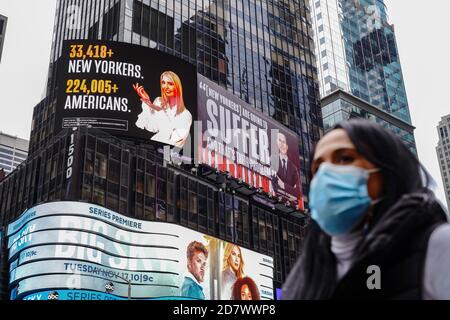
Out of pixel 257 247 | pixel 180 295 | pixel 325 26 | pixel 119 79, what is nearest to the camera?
pixel 180 295

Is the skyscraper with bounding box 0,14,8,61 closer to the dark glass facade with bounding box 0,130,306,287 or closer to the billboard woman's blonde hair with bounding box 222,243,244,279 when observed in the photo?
the dark glass facade with bounding box 0,130,306,287

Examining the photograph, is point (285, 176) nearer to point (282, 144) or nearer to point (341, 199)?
point (282, 144)

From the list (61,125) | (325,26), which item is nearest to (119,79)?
(61,125)

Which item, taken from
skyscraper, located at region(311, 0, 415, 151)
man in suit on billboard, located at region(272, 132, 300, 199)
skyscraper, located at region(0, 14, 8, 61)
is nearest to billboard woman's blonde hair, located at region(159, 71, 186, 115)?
man in suit on billboard, located at region(272, 132, 300, 199)

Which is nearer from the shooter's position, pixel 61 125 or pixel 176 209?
pixel 61 125

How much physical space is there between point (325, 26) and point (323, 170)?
10640 centimetres

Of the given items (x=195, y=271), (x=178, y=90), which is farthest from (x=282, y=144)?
(x=195, y=271)

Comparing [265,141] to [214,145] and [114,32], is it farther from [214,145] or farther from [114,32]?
[114,32]

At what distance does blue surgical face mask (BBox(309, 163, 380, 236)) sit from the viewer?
3.30m

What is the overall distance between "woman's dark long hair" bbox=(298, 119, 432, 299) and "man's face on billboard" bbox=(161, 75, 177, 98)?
152 feet

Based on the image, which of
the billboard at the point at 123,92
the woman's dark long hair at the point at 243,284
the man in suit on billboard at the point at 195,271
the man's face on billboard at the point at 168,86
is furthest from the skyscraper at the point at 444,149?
the man in suit on billboard at the point at 195,271

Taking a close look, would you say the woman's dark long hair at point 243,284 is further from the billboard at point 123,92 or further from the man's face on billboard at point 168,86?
the man's face on billboard at point 168,86
